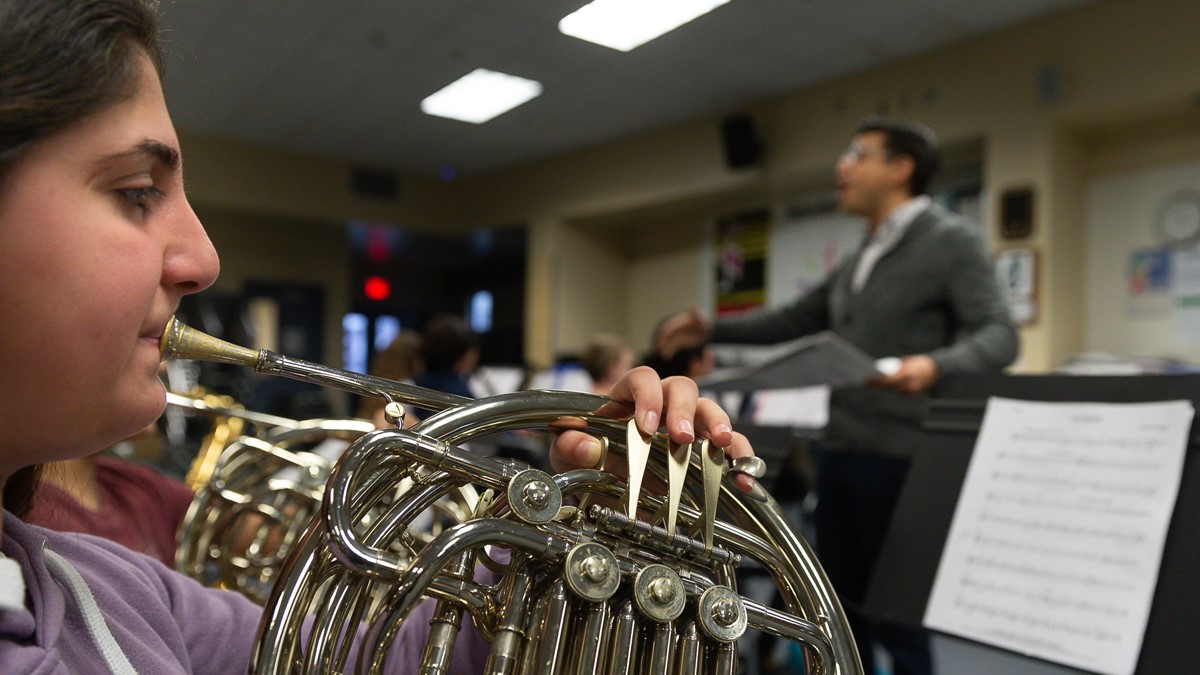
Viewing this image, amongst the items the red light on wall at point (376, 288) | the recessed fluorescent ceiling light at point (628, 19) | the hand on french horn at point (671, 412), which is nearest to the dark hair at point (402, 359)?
the recessed fluorescent ceiling light at point (628, 19)

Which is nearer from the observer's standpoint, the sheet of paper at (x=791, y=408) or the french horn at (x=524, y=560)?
the french horn at (x=524, y=560)

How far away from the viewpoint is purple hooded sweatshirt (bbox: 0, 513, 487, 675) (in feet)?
1.79

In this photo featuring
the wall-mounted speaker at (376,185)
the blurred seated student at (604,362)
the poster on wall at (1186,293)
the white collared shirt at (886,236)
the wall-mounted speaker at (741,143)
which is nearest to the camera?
the white collared shirt at (886,236)

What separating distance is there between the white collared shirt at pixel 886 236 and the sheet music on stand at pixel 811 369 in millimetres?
286

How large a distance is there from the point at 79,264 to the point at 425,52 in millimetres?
473

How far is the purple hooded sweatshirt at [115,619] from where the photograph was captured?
0.54m

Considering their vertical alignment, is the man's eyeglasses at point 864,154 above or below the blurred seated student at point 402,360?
above

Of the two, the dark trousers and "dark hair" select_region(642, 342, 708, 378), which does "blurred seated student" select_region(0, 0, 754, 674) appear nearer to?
the dark trousers

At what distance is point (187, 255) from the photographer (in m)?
0.53

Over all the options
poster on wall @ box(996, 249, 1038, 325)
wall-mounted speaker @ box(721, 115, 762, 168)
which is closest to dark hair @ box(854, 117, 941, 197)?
poster on wall @ box(996, 249, 1038, 325)

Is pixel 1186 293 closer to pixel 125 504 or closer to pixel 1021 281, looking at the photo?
pixel 1021 281

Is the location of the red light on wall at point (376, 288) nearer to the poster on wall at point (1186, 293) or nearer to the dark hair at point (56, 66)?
the poster on wall at point (1186, 293)

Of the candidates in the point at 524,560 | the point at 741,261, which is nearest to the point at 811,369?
the point at 524,560

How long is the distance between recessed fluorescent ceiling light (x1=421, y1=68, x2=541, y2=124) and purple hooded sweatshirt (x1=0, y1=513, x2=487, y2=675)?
508mm
